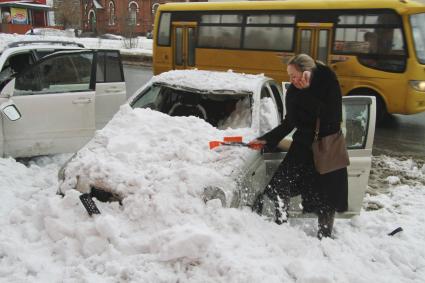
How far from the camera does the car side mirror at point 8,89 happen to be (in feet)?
18.1

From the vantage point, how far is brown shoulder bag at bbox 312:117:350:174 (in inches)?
146

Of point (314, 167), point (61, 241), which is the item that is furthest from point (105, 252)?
point (314, 167)

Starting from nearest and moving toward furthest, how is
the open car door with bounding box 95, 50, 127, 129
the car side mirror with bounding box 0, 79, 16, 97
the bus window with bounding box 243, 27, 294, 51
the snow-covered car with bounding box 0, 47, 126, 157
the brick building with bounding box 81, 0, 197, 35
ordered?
1. the car side mirror with bounding box 0, 79, 16, 97
2. the snow-covered car with bounding box 0, 47, 126, 157
3. the open car door with bounding box 95, 50, 127, 129
4. the bus window with bounding box 243, 27, 294, 51
5. the brick building with bounding box 81, 0, 197, 35

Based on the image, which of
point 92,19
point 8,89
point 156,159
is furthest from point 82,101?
point 92,19

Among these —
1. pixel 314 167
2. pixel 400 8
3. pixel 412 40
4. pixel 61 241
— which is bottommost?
pixel 61 241

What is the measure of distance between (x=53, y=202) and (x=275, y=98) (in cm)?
312

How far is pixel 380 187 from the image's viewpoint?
6113mm

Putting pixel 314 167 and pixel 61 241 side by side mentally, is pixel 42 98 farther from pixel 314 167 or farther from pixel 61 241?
pixel 314 167

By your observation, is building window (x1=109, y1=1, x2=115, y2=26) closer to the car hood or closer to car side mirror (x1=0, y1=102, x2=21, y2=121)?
car side mirror (x1=0, y1=102, x2=21, y2=121)

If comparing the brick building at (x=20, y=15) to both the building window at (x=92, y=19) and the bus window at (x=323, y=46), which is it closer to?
the building window at (x=92, y=19)

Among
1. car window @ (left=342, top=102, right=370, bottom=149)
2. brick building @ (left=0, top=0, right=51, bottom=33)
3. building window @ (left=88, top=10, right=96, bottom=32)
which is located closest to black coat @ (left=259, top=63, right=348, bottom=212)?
car window @ (left=342, top=102, right=370, bottom=149)

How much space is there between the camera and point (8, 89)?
5.52 metres

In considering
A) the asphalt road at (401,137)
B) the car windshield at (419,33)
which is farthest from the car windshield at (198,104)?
the car windshield at (419,33)

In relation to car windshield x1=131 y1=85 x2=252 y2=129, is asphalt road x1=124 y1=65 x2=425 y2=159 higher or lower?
lower
